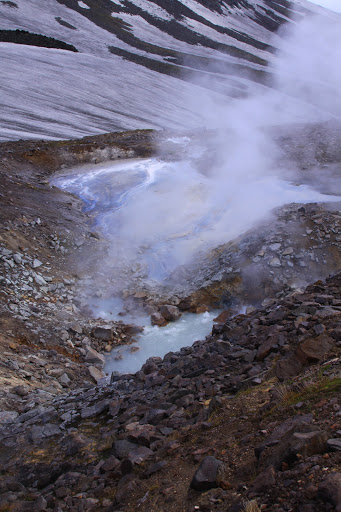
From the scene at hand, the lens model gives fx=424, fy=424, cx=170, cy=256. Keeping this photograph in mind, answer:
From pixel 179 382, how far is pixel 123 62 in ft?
126

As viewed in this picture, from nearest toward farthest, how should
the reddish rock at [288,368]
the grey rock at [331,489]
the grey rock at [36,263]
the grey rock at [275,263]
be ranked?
the grey rock at [331,489] < the reddish rock at [288,368] < the grey rock at [36,263] < the grey rock at [275,263]

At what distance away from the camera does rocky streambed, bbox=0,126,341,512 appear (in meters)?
3.54

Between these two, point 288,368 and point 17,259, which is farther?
point 17,259

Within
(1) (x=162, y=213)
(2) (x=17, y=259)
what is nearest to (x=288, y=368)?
(2) (x=17, y=259)

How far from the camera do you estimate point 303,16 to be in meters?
87.0

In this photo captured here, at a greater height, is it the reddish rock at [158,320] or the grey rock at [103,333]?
the reddish rock at [158,320]

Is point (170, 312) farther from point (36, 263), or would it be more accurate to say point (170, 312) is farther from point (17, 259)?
point (17, 259)

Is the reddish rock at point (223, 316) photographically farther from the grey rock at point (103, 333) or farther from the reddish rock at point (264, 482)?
the reddish rock at point (264, 482)

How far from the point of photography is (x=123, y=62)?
39.2 metres

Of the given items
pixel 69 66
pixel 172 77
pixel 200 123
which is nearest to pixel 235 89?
pixel 172 77

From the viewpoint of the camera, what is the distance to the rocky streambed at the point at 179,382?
3535mm

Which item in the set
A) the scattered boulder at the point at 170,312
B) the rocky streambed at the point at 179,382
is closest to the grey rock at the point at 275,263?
the rocky streambed at the point at 179,382

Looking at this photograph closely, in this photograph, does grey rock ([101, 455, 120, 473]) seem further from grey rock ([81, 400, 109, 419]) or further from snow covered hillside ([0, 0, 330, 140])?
snow covered hillside ([0, 0, 330, 140])

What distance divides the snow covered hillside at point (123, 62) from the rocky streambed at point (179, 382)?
13.1 m
